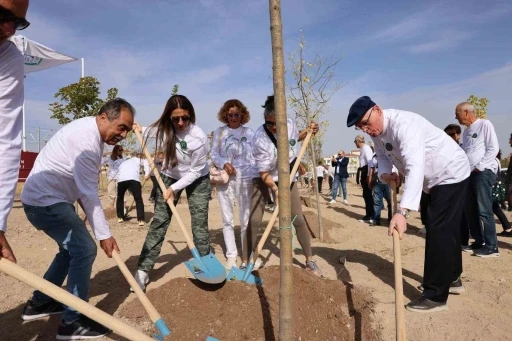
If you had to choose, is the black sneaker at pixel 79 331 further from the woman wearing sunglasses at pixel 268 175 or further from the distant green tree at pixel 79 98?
the distant green tree at pixel 79 98

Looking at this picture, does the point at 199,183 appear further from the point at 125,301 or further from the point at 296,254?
the point at 296,254

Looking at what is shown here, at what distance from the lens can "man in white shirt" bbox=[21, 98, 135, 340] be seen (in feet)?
8.75

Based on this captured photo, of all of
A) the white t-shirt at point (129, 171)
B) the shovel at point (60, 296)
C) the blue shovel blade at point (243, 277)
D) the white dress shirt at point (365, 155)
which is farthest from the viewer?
the white dress shirt at point (365, 155)

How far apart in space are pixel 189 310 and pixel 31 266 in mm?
2915

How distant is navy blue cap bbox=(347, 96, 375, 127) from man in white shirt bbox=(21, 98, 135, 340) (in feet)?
5.58

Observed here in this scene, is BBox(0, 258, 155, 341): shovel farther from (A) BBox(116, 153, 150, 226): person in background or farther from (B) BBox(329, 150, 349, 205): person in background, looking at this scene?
(B) BBox(329, 150, 349, 205): person in background

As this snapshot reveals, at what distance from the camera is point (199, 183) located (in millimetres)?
3865

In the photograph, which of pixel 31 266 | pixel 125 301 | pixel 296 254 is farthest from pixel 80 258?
pixel 296 254

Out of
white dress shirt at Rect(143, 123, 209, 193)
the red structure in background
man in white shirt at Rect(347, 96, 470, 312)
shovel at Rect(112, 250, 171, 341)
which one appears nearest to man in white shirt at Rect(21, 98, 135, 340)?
shovel at Rect(112, 250, 171, 341)

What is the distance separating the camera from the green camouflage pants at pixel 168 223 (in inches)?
147

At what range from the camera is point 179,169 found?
384cm

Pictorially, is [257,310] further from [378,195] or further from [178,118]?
[378,195]

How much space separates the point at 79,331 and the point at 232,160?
247 centimetres

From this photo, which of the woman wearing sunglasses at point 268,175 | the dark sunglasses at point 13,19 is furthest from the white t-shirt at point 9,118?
the woman wearing sunglasses at point 268,175
